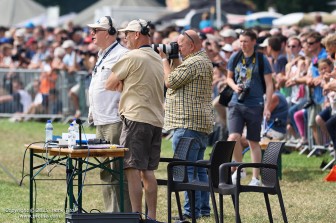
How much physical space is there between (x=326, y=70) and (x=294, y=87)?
2.16 m

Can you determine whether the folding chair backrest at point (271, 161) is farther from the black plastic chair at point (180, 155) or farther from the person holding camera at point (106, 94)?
the person holding camera at point (106, 94)

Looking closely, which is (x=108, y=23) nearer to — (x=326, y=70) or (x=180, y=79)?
(x=180, y=79)

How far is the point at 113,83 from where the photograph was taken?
33.3 feet

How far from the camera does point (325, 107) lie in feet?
53.1

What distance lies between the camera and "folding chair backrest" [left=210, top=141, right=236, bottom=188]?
9.96 metres

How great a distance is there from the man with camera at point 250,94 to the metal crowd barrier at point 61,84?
9.30 metres

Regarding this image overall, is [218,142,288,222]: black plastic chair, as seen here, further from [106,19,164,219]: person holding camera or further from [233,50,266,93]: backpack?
[233,50,266,93]: backpack

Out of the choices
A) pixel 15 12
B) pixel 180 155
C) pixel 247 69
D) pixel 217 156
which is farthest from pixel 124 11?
pixel 217 156

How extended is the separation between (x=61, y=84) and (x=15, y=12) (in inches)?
831

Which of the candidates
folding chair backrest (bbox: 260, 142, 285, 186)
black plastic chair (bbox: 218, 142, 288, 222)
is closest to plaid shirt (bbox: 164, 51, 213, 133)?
black plastic chair (bbox: 218, 142, 288, 222)

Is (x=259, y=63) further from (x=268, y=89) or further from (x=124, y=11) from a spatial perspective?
(x=124, y=11)

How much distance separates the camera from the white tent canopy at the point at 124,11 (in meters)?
33.5

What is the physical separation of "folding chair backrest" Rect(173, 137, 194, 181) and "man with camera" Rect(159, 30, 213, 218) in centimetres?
35

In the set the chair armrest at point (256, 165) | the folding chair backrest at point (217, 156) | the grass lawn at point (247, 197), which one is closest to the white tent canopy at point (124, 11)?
the grass lawn at point (247, 197)
